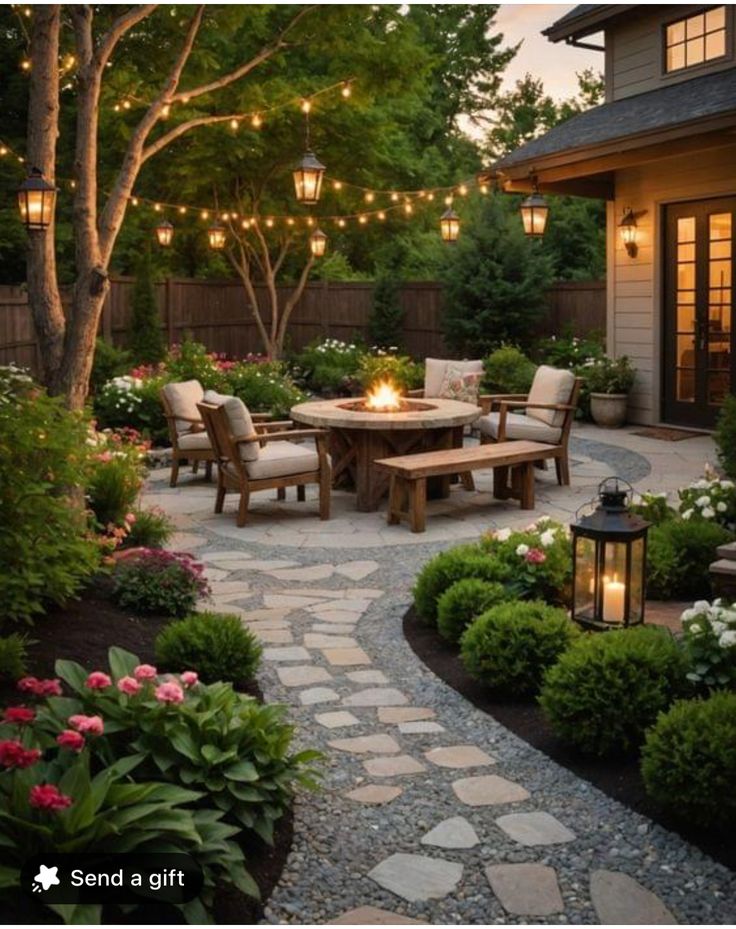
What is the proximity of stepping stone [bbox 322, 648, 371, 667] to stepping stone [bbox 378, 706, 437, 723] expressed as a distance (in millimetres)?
613

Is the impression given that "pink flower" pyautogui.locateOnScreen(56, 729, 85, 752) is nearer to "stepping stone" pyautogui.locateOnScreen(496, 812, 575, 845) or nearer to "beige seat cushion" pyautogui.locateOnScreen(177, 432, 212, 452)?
"stepping stone" pyautogui.locateOnScreen(496, 812, 575, 845)

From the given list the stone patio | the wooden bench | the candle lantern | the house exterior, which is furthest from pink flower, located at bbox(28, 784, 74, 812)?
the house exterior

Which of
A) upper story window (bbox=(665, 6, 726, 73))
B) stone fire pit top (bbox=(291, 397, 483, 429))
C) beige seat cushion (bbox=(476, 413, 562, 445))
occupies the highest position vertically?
upper story window (bbox=(665, 6, 726, 73))

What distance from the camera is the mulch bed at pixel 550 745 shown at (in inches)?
137

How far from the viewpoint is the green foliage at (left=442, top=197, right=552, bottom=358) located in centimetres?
1634

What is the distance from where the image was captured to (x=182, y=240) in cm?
2100

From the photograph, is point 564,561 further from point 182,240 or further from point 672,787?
point 182,240

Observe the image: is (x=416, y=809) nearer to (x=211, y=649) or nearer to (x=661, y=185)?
(x=211, y=649)

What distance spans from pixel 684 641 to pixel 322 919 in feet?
6.26

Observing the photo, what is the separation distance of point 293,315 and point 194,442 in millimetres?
11681

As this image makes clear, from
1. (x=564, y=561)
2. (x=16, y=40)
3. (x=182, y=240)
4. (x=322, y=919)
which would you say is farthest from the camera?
(x=182, y=240)

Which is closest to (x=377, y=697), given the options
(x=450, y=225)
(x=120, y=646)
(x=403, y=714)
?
(x=403, y=714)

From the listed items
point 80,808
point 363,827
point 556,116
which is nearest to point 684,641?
point 363,827

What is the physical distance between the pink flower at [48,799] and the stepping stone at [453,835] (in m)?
1.24
